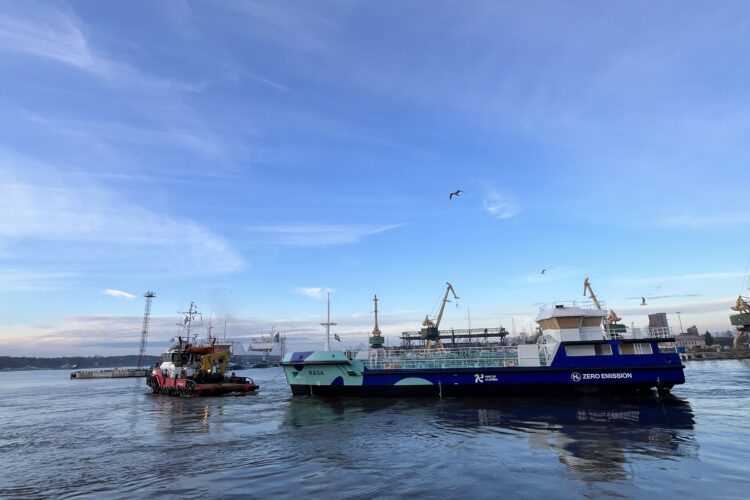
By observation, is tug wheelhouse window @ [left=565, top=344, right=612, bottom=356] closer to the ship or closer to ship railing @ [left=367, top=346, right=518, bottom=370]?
the ship

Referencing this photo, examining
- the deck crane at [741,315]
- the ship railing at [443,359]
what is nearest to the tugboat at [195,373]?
the ship railing at [443,359]

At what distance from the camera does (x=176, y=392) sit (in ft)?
136

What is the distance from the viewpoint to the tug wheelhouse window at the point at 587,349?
1148 inches

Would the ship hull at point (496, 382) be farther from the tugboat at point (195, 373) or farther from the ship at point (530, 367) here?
the tugboat at point (195, 373)

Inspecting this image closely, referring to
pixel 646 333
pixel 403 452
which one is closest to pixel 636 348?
pixel 646 333

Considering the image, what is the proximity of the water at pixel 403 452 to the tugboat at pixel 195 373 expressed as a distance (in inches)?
551

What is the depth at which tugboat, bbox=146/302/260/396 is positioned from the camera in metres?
40.9

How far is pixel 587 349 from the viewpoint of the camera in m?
29.3

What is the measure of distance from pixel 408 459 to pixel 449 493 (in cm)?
369

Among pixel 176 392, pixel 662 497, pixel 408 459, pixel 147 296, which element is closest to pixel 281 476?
pixel 408 459

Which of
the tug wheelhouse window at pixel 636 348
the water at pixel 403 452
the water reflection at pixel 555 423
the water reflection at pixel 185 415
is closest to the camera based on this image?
the water at pixel 403 452

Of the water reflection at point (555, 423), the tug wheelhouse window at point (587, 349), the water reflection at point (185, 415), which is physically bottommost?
the water reflection at point (185, 415)

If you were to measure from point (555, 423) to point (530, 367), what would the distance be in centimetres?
953

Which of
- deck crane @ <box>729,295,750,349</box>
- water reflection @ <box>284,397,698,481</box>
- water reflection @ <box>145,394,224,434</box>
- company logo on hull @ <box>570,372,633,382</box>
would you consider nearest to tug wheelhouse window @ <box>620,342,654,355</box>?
company logo on hull @ <box>570,372,633,382</box>
